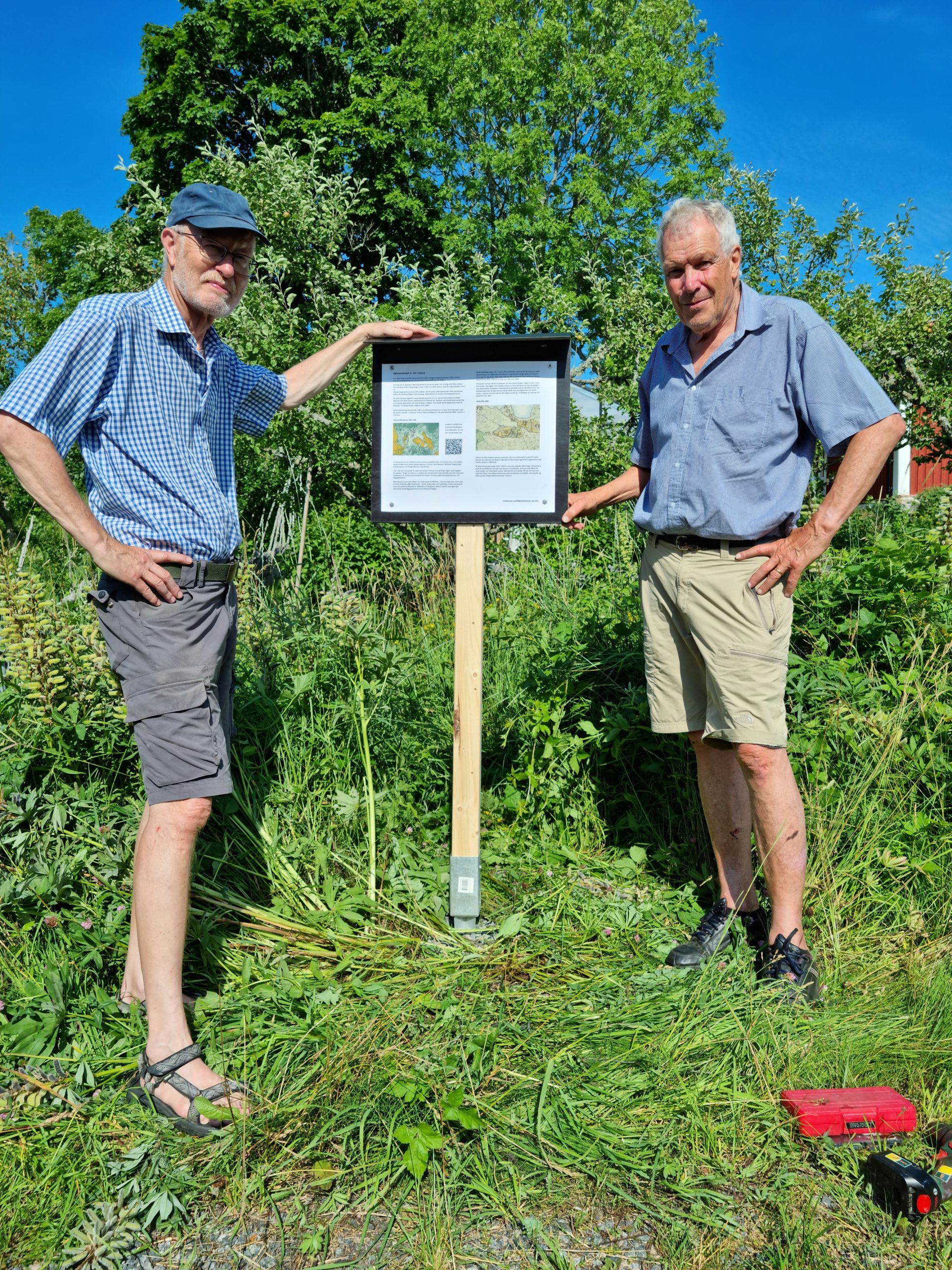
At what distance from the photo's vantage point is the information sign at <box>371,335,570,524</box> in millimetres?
3152

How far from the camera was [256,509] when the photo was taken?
41.1 feet

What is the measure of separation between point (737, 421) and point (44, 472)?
2.00 metres

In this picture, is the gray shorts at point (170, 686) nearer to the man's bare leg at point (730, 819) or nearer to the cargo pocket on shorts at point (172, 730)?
the cargo pocket on shorts at point (172, 730)

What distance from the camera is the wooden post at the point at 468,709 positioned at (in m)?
3.19

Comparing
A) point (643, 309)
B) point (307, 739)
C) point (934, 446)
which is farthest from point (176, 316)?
point (934, 446)

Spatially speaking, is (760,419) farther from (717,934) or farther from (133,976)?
(133,976)

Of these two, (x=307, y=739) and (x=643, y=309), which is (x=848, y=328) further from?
(x=307, y=739)

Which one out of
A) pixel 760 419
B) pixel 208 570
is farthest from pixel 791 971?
pixel 208 570

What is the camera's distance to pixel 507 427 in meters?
3.20

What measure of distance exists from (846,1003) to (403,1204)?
149cm

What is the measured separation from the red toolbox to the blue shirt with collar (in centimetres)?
158

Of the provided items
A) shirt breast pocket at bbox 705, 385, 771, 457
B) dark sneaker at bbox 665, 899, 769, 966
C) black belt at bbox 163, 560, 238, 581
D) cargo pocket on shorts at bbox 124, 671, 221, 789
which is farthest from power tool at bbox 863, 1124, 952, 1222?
black belt at bbox 163, 560, 238, 581

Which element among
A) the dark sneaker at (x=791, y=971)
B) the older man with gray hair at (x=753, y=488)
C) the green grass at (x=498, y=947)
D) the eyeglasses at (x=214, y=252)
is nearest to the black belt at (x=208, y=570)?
the eyeglasses at (x=214, y=252)

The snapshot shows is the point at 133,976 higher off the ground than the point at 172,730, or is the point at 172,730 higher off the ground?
the point at 172,730
